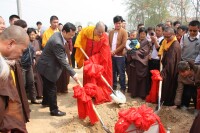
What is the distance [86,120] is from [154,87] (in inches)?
63.5

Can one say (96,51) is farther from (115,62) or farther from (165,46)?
(165,46)

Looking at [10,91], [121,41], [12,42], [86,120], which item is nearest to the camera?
[10,91]

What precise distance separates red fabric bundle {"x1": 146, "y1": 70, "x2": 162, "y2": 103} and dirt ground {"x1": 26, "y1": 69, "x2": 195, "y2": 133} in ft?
0.42

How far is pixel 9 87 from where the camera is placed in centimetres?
172

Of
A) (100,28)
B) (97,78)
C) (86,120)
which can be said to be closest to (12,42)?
(86,120)

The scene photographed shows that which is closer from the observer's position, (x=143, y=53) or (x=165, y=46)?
(x=165, y=46)

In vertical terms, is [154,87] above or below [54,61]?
below

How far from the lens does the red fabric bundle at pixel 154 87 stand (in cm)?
493

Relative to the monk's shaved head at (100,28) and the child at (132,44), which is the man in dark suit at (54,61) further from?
the child at (132,44)

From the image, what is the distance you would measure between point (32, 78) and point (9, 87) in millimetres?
3632

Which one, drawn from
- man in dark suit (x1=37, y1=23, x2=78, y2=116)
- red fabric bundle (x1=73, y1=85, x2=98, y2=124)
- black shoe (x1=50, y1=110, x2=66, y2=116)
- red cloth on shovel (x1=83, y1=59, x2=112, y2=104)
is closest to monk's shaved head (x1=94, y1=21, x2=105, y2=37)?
red cloth on shovel (x1=83, y1=59, x2=112, y2=104)

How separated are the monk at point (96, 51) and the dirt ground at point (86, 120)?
47cm

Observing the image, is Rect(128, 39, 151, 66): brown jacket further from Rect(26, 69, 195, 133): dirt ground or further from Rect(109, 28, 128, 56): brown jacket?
Rect(26, 69, 195, 133): dirt ground

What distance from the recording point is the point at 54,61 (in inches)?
178
